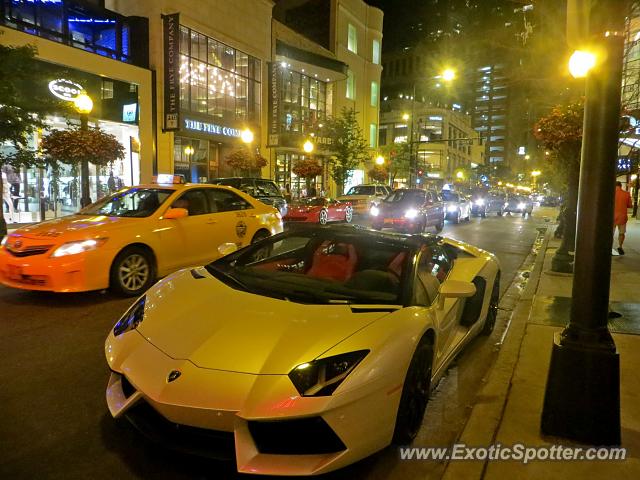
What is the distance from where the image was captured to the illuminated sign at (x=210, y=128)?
24.3m

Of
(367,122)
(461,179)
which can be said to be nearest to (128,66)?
(367,122)

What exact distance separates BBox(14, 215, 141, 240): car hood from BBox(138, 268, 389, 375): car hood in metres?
3.23

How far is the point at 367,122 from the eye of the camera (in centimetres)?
4266

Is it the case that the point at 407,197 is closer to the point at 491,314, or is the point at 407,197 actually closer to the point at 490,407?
the point at 491,314

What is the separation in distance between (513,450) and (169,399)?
2.16m

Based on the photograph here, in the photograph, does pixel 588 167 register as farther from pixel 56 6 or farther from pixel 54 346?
pixel 56 6

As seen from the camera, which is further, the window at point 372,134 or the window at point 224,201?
the window at point 372,134

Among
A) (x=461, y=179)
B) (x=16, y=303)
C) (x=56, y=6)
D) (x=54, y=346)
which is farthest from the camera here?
(x=461, y=179)

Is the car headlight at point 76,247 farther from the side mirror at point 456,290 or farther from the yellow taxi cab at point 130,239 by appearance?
the side mirror at point 456,290

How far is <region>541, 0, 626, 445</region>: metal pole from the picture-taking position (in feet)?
10.6

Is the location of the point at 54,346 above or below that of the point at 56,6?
below

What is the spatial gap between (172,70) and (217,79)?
437 cm

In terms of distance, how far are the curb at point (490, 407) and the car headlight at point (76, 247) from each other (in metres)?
4.81

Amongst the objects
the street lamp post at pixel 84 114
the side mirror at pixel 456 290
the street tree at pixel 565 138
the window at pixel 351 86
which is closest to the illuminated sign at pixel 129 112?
the street lamp post at pixel 84 114
